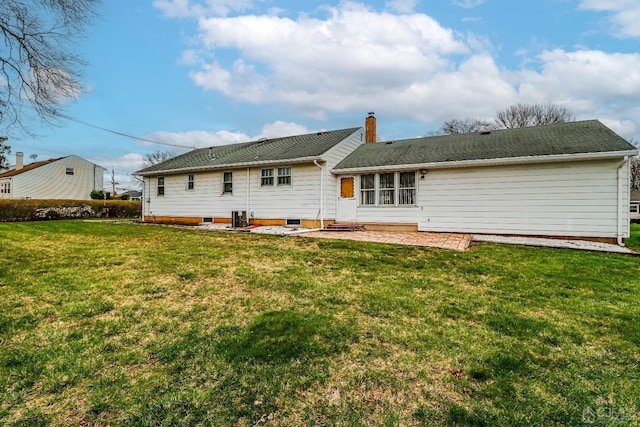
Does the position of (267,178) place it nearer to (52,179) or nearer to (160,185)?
(160,185)

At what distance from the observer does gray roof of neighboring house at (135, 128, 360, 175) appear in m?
13.9

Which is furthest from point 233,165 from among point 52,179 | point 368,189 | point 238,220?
point 52,179

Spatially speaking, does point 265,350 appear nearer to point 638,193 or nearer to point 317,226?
point 317,226

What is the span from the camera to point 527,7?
37.1 feet

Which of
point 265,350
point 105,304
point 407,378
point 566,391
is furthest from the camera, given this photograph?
point 105,304

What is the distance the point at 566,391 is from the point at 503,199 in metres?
9.80

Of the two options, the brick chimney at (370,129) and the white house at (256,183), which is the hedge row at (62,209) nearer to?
the white house at (256,183)

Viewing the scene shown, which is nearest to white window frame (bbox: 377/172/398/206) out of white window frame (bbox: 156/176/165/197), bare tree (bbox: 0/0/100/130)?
bare tree (bbox: 0/0/100/130)

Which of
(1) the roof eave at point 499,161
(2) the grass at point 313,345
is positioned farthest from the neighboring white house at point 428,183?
(2) the grass at point 313,345

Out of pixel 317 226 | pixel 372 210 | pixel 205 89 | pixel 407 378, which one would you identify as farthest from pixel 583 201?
pixel 205 89

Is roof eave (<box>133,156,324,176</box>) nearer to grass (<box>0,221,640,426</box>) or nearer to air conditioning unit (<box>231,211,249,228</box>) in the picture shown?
air conditioning unit (<box>231,211,249,228</box>)

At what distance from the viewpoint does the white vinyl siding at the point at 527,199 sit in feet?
32.0

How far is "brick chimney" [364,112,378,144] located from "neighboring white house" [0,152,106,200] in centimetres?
3431

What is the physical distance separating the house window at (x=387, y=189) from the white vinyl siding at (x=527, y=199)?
1083 mm
